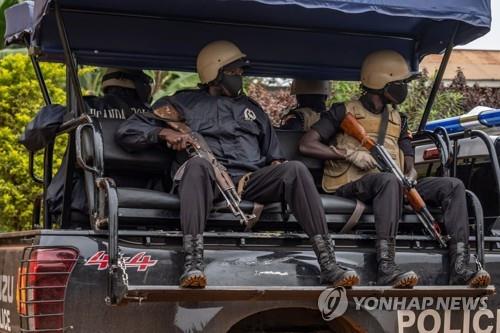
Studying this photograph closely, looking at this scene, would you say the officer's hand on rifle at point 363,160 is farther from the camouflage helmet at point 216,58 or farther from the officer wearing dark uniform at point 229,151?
the camouflage helmet at point 216,58

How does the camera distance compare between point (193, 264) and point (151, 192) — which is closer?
point (193, 264)

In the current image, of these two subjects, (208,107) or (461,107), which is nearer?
(208,107)

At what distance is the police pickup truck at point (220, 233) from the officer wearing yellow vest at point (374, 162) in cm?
11

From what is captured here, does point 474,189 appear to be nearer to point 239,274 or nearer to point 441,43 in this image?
point 441,43

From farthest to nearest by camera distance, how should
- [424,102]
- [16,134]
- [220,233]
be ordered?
[424,102]
[16,134]
[220,233]

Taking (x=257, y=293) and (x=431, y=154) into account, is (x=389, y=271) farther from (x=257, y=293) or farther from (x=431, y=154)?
(x=431, y=154)

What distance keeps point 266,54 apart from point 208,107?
1.54m

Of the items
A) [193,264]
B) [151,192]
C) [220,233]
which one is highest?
[151,192]

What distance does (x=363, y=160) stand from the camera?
580 centimetres

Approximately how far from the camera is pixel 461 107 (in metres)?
13.9

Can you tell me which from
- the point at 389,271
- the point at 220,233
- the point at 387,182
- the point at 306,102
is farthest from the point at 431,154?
the point at 220,233

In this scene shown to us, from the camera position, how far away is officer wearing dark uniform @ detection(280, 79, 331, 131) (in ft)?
23.2

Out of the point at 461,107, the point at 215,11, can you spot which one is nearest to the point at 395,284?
the point at 215,11

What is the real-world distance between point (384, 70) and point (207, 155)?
1.42 meters
